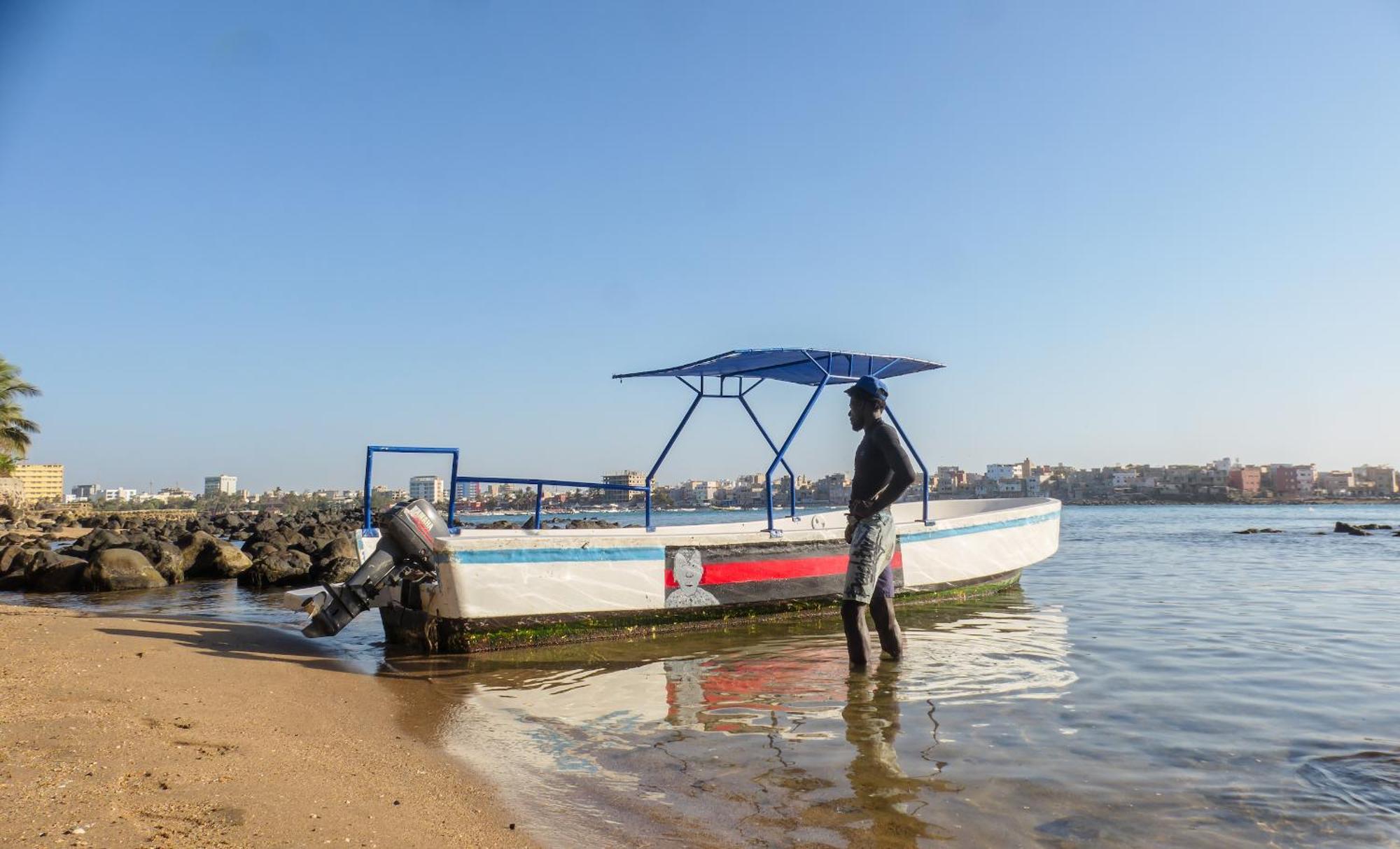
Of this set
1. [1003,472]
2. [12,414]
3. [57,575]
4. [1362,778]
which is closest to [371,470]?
[1362,778]

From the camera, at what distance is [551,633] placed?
802cm

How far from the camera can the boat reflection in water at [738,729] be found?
3580 millimetres

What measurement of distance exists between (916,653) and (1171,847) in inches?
165

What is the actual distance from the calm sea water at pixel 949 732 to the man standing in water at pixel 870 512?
45 centimetres

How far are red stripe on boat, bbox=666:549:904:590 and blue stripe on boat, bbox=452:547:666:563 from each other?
13.0 inches

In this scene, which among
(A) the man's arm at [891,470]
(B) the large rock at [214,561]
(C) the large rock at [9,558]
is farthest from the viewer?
(B) the large rock at [214,561]

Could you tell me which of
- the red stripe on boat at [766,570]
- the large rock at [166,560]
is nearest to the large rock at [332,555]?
the large rock at [166,560]

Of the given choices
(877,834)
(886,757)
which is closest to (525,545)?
(886,757)

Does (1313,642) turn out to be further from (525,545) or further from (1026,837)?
(525,545)

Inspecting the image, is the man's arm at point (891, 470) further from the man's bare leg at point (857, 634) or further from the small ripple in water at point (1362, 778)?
the small ripple in water at point (1362, 778)

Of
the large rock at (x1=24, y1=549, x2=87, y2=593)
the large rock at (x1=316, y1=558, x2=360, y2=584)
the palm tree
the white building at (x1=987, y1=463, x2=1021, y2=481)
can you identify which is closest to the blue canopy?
the large rock at (x1=316, y1=558, x2=360, y2=584)

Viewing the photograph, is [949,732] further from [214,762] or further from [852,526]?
[214,762]

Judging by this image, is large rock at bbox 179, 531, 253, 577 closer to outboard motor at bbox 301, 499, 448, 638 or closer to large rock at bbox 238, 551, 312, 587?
large rock at bbox 238, 551, 312, 587

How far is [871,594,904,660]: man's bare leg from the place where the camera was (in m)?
6.93
